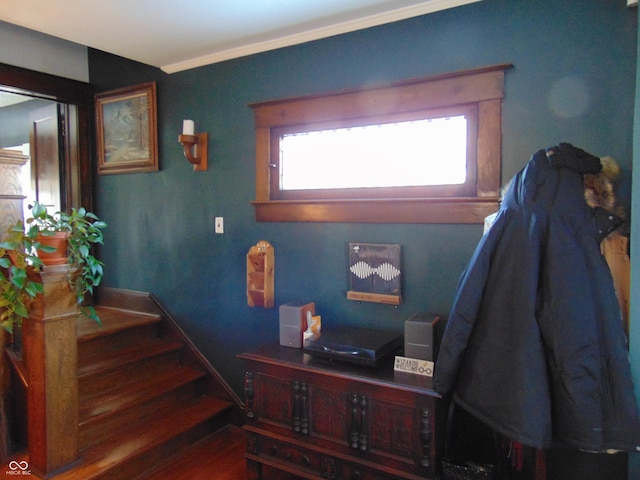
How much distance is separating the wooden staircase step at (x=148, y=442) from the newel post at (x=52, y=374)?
0.13m

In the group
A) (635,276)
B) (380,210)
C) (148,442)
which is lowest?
(148,442)

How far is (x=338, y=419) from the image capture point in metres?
1.91

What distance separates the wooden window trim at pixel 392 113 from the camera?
196cm

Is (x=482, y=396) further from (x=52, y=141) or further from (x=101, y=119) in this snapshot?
(x=52, y=141)

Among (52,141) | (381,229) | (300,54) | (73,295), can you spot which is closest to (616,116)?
(381,229)

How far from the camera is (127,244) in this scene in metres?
3.28

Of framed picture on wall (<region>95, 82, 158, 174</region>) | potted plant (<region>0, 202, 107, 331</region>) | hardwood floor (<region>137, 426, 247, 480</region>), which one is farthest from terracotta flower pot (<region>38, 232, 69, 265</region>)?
hardwood floor (<region>137, 426, 247, 480</region>)

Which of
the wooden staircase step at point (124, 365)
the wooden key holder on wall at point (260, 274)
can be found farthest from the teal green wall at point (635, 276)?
the wooden staircase step at point (124, 365)

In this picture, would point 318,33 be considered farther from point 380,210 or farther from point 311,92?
point 380,210

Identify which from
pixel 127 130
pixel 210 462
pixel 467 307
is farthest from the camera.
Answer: pixel 127 130

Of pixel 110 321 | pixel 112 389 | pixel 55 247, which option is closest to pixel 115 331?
pixel 110 321

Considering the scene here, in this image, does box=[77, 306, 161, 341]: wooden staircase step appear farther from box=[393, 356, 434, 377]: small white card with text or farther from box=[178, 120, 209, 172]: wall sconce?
box=[393, 356, 434, 377]: small white card with text

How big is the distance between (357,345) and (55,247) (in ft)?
4.90

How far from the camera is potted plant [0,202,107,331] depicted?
1.96 m
